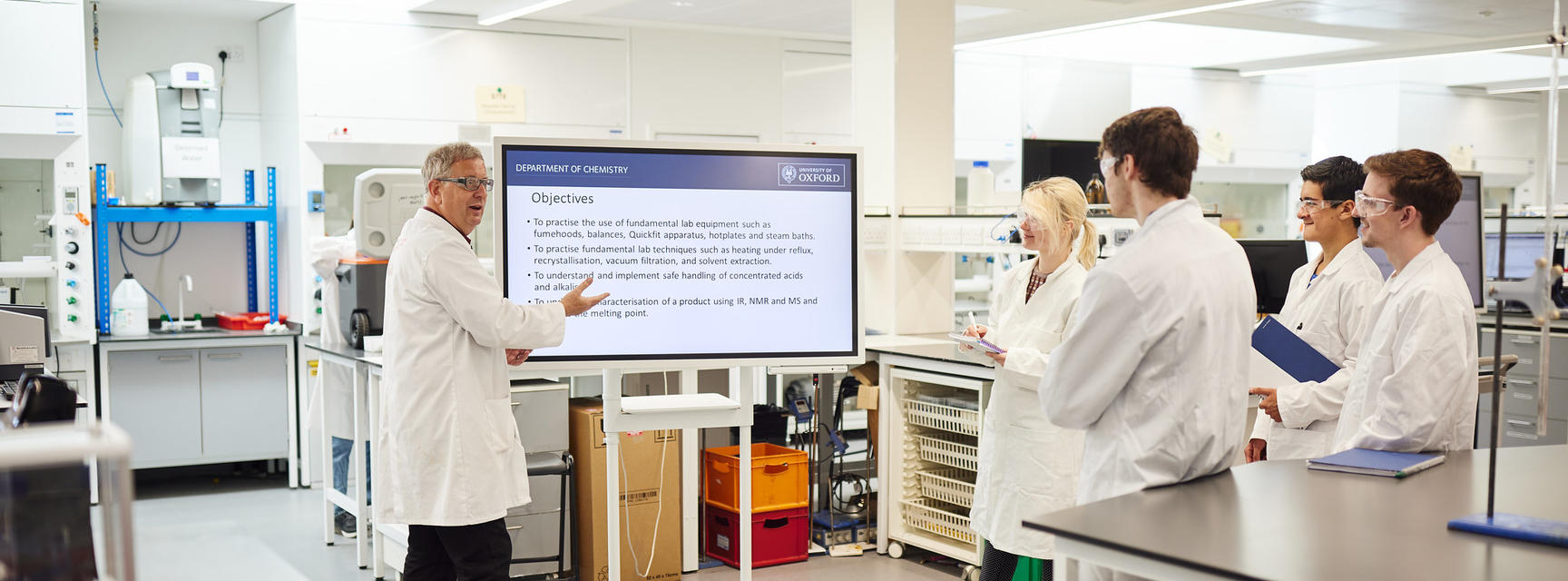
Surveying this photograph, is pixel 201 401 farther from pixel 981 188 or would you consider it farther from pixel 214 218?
pixel 981 188

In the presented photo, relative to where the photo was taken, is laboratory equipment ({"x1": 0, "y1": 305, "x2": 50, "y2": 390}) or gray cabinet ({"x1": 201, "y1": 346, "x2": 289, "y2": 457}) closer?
laboratory equipment ({"x1": 0, "y1": 305, "x2": 50, "y2": 390})

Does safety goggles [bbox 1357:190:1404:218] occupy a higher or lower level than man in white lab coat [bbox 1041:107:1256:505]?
higher

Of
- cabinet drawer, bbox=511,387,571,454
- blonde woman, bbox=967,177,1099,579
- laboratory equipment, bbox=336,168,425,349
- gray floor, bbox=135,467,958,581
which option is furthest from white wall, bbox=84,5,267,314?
blonde woman, bbox=967,177,1099,579

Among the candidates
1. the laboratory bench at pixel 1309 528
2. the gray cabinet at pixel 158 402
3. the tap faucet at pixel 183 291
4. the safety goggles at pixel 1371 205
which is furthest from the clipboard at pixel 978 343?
the tap faucet at pixel 183 291

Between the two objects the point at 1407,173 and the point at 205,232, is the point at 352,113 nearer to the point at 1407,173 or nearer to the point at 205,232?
the point at 205,232

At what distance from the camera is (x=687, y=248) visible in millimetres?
3266

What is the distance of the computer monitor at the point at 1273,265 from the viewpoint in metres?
4.55

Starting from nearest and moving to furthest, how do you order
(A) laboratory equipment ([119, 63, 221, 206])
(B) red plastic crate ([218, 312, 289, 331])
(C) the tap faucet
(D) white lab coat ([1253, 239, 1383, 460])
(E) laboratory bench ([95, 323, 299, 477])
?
1. (D) white lab coat ([1253, 239, 1383, 460])
2. (E) laboratory bench ([95, 323, 299, 477])
3. (A) laboratory equipment ([119, 63, 221, 206])
4. (C) the tap faucet
5. (B) red plastic crate ([218, 312, 289, 331])

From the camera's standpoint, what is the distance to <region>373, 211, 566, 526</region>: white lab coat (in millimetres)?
2975

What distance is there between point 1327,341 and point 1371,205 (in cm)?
53

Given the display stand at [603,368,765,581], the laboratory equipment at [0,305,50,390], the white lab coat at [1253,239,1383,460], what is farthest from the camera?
the laboratory equipment at [0,305,50,390]

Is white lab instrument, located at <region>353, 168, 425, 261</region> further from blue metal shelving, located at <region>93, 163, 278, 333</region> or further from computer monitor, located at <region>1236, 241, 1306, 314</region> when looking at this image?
computer monitor, located at <region>1236, 241, 1306, 314</region>

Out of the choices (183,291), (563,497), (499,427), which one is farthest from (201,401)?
(499,427)

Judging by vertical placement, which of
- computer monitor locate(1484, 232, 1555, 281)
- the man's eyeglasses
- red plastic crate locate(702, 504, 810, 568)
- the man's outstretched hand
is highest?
the man's eyeglasses
